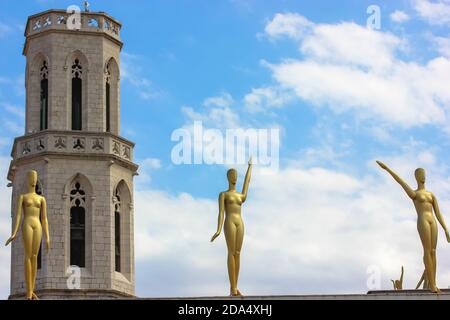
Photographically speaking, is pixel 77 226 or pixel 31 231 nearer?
pixel 31 231

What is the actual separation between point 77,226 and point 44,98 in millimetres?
6977

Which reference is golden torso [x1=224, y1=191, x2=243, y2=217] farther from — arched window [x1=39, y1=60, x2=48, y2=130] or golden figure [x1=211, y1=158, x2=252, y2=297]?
arched window [x1=39, y1=60, x2=48, y2=130]

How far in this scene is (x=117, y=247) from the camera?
57406 millimetres

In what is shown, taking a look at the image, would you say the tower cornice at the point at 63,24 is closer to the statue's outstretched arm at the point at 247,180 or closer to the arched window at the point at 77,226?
the arched window at the point at 77,226

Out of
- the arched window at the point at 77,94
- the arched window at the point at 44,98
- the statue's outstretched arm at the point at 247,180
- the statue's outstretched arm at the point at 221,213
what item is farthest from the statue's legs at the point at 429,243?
the arched window at the point at 44,98

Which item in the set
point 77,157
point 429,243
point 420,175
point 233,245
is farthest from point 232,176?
point 77,157

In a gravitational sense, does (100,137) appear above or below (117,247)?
above

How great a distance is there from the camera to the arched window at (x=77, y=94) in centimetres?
5856

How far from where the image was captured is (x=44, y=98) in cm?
5909

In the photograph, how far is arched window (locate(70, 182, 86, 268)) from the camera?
184ft

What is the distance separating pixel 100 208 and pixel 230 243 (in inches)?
849

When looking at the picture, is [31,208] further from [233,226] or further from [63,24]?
[63,24]
